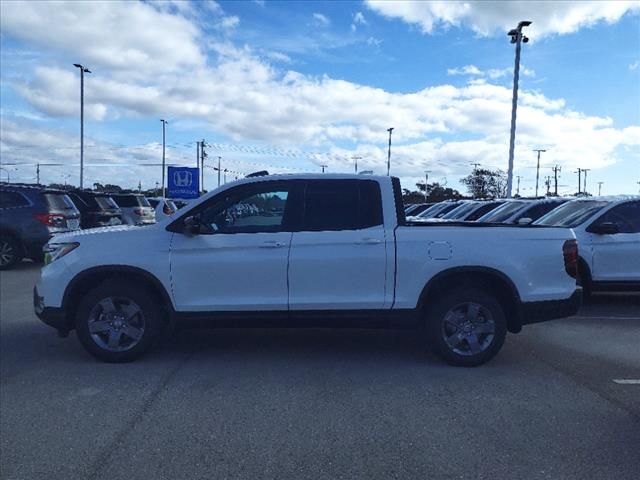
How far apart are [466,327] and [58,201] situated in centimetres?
1052

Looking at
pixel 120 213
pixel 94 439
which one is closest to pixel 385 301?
pixel 94 439

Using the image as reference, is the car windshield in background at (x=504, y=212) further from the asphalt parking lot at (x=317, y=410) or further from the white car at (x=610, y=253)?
the asphalt parking lot at (x=317, y=410)

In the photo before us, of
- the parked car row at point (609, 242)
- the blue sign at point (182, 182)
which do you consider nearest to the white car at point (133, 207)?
the blue sign at point (182, 182)

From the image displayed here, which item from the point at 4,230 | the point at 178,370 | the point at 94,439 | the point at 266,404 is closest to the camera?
the point at 94,439

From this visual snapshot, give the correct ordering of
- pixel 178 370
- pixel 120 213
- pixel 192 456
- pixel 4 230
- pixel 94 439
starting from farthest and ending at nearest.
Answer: pixel 120 213, pixel 4 230, pixel 178 370, pixel 94 439, pixel 192 456

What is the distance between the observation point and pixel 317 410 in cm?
447

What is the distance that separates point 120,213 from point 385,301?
1320cm

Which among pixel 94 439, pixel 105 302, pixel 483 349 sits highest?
pixel 105 302

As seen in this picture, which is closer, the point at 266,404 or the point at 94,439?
the point at 94,439

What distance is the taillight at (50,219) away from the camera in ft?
40.6

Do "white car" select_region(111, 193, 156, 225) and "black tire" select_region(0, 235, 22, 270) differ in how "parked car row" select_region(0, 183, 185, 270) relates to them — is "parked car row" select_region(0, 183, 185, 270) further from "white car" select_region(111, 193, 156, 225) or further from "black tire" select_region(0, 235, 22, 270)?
"white car" select_region(111, 193, 156, 225)

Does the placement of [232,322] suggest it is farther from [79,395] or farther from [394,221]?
[394,221]

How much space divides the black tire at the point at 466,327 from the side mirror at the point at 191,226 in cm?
241

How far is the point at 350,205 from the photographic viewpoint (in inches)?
224
